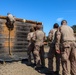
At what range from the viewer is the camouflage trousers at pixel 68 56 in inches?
360

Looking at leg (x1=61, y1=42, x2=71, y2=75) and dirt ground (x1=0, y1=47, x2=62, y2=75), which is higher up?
leg (x1=61, y1=42, x2=71, y2=75)

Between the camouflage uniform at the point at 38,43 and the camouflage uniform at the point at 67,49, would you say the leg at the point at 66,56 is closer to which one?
the camouflage uniform at the point at 67,49

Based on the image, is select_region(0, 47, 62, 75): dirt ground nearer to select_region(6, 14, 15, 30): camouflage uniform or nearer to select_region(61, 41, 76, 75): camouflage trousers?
select_region(61, 41, 76, 75): camouflage trousers

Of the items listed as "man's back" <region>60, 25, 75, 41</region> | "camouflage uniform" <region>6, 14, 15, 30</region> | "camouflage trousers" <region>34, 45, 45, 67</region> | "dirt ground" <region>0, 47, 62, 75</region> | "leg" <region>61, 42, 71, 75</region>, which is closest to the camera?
"leg" <region>61, 42, 71, 75</region>

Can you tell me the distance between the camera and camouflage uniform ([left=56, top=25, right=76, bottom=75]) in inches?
361

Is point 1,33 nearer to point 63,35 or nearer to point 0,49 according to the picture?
point 0,49

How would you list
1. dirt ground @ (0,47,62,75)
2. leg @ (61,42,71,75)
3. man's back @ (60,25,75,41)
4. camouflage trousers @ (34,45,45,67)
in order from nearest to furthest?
leg @ (61,42,71,75), man's back @ (60,25,75,41), dirt ground @ (0,47,62,75), camouflage trousers @ (34,45,45,67)

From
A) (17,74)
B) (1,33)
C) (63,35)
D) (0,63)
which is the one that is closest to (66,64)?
(63,35)

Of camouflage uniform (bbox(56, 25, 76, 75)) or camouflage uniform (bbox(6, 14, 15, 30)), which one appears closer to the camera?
camouflage uniform (bbox(56, 25, 76, 75))

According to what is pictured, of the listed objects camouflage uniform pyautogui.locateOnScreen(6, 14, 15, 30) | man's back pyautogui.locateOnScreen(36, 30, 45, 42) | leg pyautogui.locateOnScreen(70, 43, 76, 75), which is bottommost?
leg pyautogui.locateOnScreen(70, 43, 76, 75)

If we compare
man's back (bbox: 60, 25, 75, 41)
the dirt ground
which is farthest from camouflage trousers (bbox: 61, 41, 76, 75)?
the dirt ground

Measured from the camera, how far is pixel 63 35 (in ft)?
30.6

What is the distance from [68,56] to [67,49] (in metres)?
0.27

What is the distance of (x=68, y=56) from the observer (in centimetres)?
922
